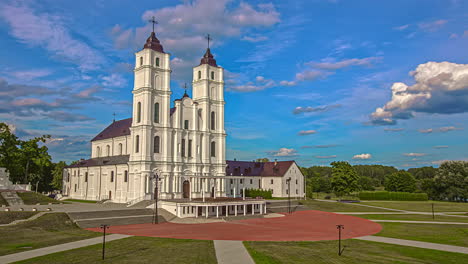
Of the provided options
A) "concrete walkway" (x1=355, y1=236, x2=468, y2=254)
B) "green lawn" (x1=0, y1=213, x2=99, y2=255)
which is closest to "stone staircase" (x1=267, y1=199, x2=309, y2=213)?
"concrete walkway" (x1=355, y1=236, x2=468, y2=254)

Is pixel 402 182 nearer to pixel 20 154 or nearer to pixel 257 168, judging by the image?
pixel 257 168

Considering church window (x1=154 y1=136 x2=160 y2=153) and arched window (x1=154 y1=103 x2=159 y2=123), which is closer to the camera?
church window (x1=154 y1=136 x2=160 y2=153)

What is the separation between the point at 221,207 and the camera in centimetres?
5209

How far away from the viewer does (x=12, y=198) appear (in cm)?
5562

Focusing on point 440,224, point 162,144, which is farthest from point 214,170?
point 440,224

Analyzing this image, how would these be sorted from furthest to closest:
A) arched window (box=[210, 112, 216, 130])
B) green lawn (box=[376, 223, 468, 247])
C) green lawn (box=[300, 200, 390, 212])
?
arched window (box=[210, 112, 216, 130]) → green lawn (box=[300, 200, 390, 212]) → green lawn (box=[376, 223, 468, 247])

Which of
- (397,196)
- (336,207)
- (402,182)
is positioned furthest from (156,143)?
(402,182)

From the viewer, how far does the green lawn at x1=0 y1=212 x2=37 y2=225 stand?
3947 cm

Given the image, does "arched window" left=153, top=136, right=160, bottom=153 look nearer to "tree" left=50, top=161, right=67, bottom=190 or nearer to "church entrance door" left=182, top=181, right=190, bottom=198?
"church entrance door" left=182, top=181, right=190, bottom=198

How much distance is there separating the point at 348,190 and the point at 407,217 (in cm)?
3081

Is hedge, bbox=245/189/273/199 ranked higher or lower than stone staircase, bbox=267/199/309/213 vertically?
higher


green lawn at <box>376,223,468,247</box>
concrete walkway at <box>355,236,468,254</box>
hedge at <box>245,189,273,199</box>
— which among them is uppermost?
hedge at <box>245,189,273,199</box>

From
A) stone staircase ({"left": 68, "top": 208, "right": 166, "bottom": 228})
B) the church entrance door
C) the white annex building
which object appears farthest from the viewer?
the church entrance door

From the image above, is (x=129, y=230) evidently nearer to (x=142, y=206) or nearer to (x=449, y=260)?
(x=142, y=206)
